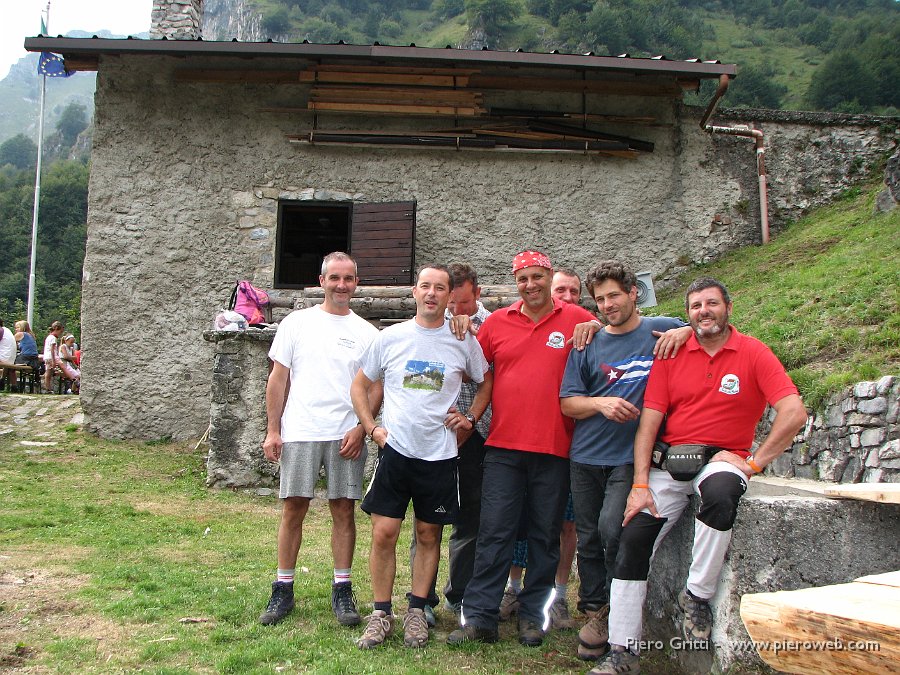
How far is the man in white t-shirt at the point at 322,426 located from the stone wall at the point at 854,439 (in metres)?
3.26

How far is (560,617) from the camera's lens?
12.3ft

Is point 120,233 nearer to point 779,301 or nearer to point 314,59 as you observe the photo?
point 314,59

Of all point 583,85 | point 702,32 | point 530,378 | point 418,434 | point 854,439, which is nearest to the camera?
point 418,434

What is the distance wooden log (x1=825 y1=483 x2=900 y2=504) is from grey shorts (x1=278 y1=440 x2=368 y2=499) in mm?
2109

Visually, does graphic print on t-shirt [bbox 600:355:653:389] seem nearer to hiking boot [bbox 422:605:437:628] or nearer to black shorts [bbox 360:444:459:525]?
black shorts [bbox 360:444:459:525]

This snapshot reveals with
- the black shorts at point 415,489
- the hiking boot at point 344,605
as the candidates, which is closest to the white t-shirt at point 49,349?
the hiking boot at point 344,605

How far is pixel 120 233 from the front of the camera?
31.4ft

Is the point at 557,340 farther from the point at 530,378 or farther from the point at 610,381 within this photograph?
the point at 610,381

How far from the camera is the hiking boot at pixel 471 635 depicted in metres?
3.43

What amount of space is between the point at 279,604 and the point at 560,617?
137 cm

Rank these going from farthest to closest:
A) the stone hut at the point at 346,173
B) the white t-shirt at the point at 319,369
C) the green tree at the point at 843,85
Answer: the green tree at the point at 843,85
the stone hut at the point at 346,173
the white t-shirt at the point at 319,369

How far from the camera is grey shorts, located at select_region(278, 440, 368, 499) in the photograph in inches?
148

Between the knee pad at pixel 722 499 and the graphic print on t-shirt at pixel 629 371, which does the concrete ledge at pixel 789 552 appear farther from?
the graphic print on t-shirt at pixel 629 371

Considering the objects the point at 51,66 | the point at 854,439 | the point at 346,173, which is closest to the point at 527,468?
the point at 854,439
